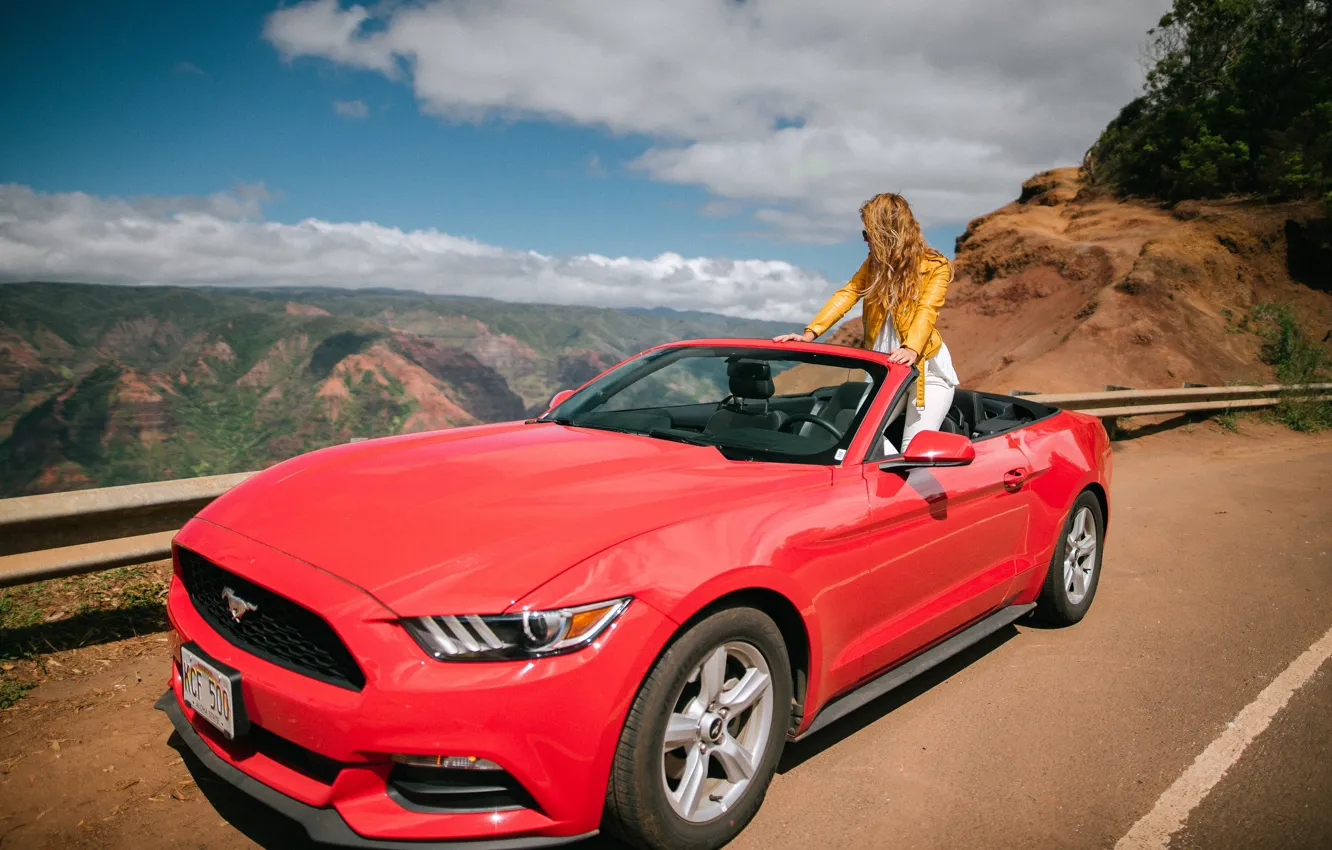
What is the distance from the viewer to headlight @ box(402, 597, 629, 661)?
1.97 meters

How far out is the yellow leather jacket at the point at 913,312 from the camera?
418 cm

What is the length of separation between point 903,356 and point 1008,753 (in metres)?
1.65

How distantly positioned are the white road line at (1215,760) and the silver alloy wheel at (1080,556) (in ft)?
3.09

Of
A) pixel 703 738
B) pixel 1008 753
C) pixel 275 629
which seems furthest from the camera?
pixel 1008 753

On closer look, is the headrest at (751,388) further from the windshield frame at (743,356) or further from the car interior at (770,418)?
the windshield frame at (743,356)

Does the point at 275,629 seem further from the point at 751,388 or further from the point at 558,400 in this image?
the point at 751,388

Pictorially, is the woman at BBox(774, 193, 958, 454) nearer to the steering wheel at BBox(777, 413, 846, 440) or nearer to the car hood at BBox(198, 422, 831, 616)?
the steering wheel at BBox(777, 413, 846, 440)

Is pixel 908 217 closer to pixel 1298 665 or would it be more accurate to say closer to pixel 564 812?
pixel 1298 665

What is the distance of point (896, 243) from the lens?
4.47 metres

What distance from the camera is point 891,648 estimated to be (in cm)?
307

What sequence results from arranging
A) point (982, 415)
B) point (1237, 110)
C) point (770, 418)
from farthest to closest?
point (1237, 110) < point (982, 415) < point (770, 418)

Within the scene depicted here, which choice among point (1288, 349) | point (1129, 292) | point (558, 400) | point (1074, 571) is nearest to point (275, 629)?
point (558, 400)

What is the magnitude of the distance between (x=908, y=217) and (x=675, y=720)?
10.5ft

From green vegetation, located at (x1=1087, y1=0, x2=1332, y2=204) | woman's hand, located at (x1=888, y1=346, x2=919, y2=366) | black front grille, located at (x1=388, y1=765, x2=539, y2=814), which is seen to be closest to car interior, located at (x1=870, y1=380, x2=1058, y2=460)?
woman's hand, located at (x1=888, y1=346, x2=919, y2=366)
